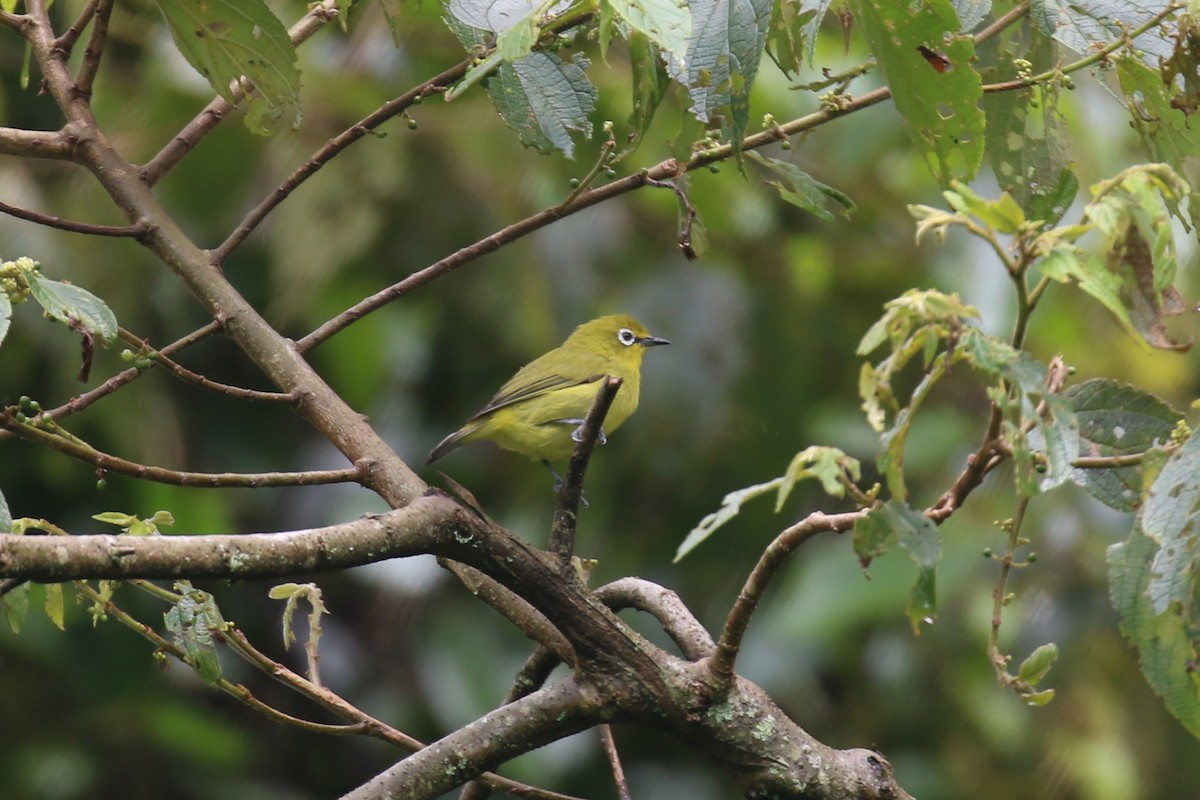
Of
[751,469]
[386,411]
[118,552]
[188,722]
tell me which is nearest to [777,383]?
[751,469]

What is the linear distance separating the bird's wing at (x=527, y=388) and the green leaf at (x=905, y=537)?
2685mm

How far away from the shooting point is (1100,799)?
554 cm

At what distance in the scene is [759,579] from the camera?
1.89 metres

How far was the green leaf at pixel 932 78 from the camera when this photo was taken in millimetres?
1727

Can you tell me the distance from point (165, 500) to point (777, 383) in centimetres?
267

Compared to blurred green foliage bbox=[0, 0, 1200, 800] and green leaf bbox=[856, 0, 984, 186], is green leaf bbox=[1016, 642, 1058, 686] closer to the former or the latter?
green leaf bbox=[856, 0, 984, 186]

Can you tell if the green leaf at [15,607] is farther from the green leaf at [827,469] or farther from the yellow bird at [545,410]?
the yellow bird at [545,410]

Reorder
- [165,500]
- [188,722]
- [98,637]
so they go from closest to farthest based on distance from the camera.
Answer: [165,500] → [98,637] → [188,722]

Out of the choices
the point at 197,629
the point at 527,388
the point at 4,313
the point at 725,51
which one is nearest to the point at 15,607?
the point at 197,629

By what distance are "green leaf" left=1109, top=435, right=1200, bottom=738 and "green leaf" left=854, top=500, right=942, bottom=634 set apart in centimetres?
26

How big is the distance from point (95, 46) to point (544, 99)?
0.82 m

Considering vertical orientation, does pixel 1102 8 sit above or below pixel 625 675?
above

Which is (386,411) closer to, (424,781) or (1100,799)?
(1100,799)

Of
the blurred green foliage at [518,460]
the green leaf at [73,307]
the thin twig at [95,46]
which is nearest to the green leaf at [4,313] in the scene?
the green leaf at [73,307]
